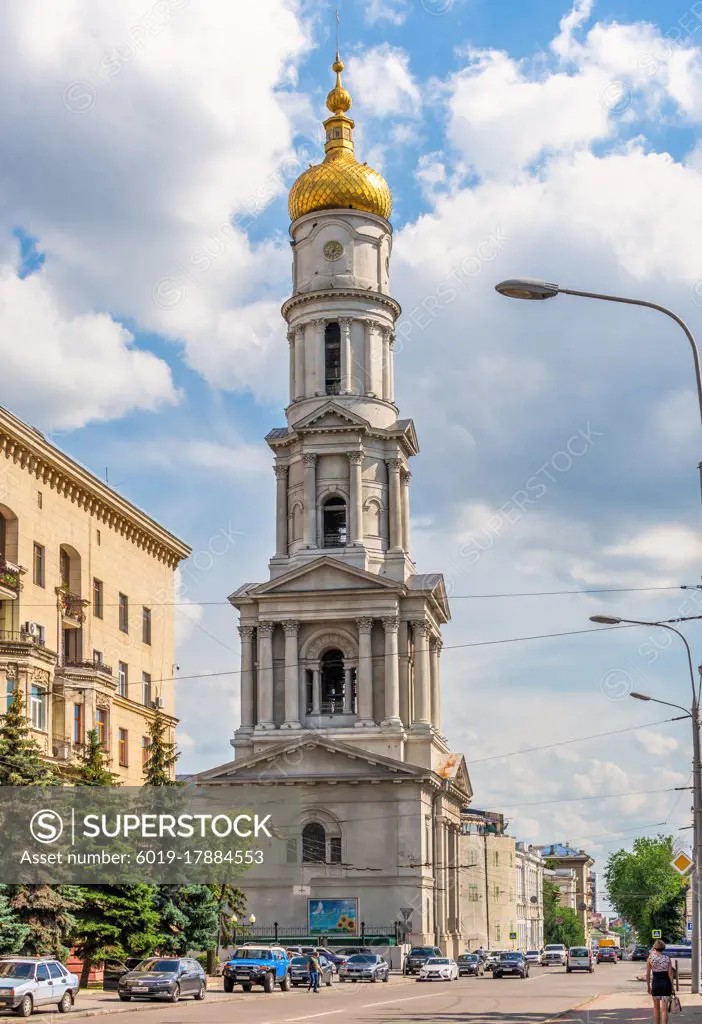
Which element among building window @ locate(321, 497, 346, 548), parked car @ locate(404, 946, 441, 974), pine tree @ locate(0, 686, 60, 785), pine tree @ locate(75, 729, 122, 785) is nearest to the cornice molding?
pine tree @ locate(75, 729, 122, 785)

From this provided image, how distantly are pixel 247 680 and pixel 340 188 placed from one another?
28887mm

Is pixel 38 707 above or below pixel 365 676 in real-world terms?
below

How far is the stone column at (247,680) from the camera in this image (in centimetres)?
8419

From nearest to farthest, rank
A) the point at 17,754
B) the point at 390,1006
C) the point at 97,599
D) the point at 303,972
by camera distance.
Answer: the point at 390,1006 → the point at 17,754 → the point at 97,599 → the point at 303,972

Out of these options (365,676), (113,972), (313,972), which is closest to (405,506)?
(365,676)

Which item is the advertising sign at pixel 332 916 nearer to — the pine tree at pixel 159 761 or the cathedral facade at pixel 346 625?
the cathedral facade at pixel 346 625

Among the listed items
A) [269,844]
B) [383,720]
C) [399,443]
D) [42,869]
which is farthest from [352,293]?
[42,869]

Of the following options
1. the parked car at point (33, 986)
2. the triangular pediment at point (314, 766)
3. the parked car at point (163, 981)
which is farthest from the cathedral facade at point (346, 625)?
the parked car at point (33, 986)

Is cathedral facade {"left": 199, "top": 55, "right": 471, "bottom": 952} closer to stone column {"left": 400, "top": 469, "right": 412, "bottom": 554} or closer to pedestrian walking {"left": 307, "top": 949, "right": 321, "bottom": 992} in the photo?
stone column {"left": 400, "top": 469, "right": 412, "bottom": 554}

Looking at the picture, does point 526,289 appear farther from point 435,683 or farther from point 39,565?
point 435,683

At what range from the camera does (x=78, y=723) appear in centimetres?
5316

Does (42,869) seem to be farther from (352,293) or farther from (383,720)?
(352,293)

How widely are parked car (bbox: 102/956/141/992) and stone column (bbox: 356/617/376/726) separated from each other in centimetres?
3342

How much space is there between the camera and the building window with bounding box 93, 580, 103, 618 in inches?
2223
